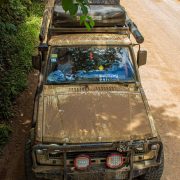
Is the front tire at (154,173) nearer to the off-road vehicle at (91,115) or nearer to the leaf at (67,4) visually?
the off-road vehicle at (91,115)

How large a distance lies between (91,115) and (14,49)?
6.44 metres

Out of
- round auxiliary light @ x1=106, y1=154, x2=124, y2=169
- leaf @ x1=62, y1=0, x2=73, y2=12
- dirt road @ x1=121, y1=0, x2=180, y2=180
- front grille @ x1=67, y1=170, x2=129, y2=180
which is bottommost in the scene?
dirt road @ x1=121, y1=0, x2=180, y2=180

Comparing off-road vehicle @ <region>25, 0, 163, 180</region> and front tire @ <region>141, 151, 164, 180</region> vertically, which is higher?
off-road vehicle @ <region>25, 0, 163, 180</region>

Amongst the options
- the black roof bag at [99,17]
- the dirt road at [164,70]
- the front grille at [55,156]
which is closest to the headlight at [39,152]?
the front grille at [55,156]

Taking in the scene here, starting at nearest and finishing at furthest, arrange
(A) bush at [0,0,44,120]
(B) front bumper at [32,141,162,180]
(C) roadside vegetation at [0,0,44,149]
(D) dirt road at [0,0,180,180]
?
(B) front bumper at [32,141,162,180]
(D) dirt road at [0,0,180,180]
(C) roadside vegetation at [0,0,44,149]
(A) bush at [0,0,44,120]

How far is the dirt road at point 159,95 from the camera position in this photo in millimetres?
6883

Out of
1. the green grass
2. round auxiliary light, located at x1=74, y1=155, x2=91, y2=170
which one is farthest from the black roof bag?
round auxiliary light, located at x1=74, y1=155, x2=91, y2=170

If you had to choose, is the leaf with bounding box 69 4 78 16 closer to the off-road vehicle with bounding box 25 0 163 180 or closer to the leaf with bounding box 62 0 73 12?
the leaf with bounding box 62 0 73 12

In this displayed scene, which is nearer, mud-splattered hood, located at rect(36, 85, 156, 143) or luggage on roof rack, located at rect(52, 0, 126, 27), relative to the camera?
mud-splattered hood, located at rect(36, 85, 156, 143)

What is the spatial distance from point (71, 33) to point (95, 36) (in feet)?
2.26

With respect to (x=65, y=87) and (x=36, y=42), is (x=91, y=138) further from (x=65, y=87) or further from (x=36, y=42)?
(x=36, y=42)

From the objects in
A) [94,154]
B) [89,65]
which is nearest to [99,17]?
[89,65]

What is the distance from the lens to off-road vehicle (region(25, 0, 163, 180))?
→ 5.20m

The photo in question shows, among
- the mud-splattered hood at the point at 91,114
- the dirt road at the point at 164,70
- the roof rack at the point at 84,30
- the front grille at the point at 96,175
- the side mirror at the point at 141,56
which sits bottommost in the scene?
the dirt road at the point at 164,70
